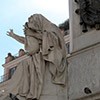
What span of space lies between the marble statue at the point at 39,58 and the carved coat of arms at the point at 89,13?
47 centimetres

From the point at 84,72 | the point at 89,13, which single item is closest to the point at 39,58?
the point at 84,72

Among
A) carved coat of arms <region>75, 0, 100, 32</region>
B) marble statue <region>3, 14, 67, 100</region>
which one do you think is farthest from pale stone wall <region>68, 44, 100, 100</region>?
carved coat of arms <region>75, 0, 100, 32</region>

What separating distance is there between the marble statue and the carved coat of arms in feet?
1.55

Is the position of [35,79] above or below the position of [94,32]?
below

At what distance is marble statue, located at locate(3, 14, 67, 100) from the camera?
7.21 metres

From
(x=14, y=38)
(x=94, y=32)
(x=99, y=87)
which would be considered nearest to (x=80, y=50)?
(x=94, y=32)

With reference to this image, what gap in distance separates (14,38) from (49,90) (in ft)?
4.10

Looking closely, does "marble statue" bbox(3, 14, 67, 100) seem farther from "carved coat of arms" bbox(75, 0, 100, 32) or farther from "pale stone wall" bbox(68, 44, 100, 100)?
"carved coat of arms" bbox(75, 0, 100, 32)

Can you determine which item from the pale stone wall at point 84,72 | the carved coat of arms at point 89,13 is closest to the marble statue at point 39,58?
the pale stone wall at point 84,72

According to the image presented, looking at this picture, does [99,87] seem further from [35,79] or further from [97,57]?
[35,79]

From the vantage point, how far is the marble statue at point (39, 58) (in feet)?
23.7

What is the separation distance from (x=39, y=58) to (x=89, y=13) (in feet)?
3.46

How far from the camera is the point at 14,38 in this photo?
7941mm

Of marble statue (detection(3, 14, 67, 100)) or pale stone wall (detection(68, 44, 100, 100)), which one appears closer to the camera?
pale stone wall (detection(68, 44, 100, 100))
